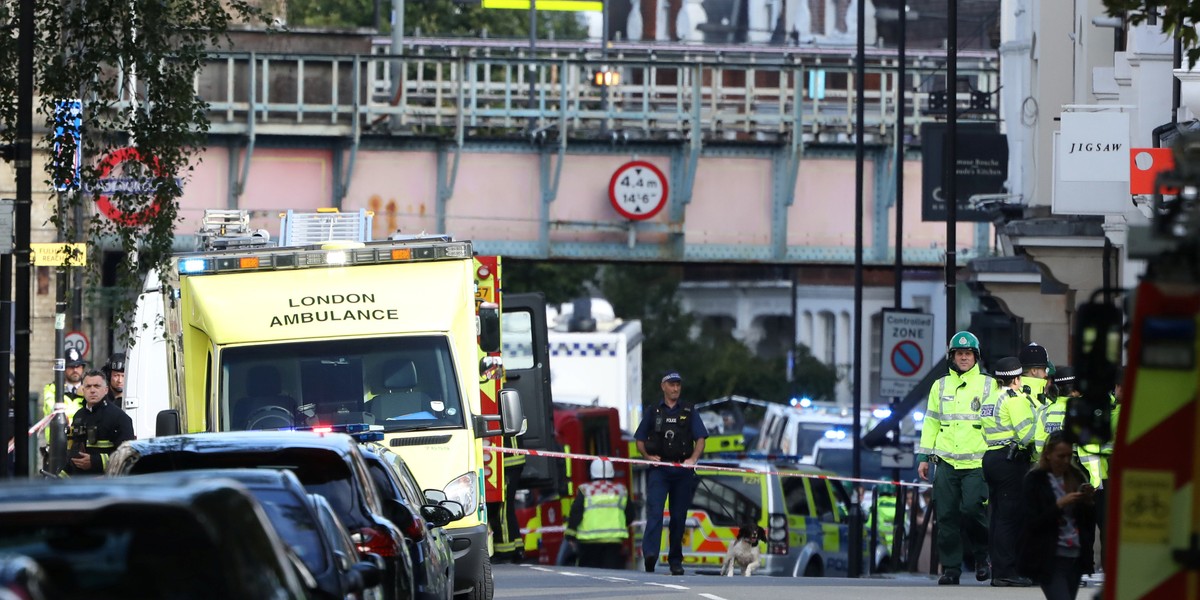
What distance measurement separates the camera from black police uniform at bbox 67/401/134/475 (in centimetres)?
1708

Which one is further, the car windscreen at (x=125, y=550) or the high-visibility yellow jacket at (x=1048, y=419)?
the high-visibility yellow jacket at (x=1048, y=419)

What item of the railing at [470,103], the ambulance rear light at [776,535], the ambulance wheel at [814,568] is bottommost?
the ambulance wheel at [814,568]

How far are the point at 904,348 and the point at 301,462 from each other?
65.8 ft

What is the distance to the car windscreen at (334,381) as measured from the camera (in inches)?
594

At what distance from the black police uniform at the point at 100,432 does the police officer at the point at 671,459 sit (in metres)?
5.17

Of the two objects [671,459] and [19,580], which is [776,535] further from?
[19,580]

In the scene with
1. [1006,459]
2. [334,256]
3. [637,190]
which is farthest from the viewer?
[637,190]

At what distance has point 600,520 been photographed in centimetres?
2470

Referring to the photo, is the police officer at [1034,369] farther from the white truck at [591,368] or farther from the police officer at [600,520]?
the white truck at [591,368]

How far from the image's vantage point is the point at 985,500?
1733 centimetres

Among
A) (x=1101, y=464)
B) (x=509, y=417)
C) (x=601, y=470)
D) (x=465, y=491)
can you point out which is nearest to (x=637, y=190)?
(x=601, y=470)

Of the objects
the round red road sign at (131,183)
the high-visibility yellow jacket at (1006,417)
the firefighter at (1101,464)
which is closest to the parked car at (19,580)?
the firefighter at (1101,464)

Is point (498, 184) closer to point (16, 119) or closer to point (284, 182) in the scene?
point (284, 182)

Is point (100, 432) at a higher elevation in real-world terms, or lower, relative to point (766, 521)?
higher
